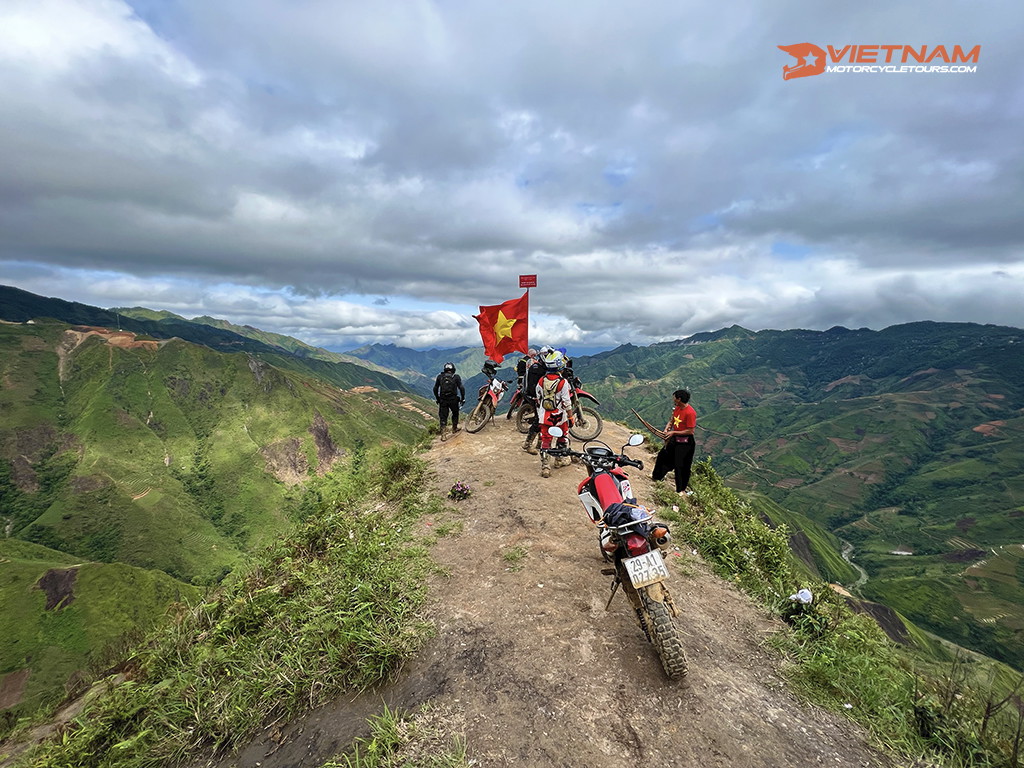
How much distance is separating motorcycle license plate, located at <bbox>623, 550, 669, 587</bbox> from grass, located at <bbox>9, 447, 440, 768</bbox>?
119 inches

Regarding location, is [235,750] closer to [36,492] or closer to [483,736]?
[483,736]

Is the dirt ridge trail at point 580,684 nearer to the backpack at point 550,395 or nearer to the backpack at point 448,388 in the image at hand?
the backpack at point 550,395

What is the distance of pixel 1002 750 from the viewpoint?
414 centimetres

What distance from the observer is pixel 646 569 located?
209 inches

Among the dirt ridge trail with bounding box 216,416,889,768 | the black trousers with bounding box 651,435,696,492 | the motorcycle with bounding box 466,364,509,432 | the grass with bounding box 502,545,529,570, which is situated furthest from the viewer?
the motorcycle with bounding box 466,364,509,432

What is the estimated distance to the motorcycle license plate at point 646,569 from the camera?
205 inches

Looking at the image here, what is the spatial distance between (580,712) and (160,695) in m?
5.04

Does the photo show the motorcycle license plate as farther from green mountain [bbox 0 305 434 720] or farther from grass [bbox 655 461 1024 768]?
green mountain [bbox 0 305 434 720]

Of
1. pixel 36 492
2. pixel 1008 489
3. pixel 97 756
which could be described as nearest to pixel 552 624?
pixel 97 756

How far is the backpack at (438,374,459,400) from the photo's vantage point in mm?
15359

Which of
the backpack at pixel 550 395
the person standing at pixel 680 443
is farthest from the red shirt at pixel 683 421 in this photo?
the backpack at pixel 550 395

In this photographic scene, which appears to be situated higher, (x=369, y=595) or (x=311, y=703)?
(x=369, y=595)

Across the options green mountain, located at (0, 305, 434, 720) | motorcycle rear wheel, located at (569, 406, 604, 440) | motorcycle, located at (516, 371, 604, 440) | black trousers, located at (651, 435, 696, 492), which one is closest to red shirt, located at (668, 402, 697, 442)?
black trousers, located at (651, 435, 696, 492)

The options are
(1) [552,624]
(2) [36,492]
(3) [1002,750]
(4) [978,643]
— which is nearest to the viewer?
(3) [1002,750]
